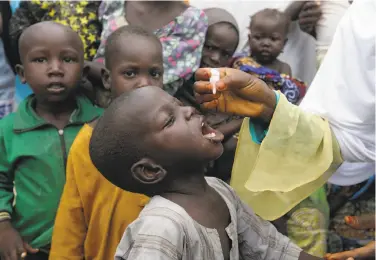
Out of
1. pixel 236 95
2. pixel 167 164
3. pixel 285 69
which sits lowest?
pixel 285 69

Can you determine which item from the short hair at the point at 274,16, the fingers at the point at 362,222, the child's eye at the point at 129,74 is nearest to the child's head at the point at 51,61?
the child's eye at the point at 129,74

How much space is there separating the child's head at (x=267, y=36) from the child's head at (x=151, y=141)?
5.39ft

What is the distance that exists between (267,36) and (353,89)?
3.86ft

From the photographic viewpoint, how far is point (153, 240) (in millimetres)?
1241

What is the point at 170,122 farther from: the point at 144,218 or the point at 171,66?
the point at 171,66

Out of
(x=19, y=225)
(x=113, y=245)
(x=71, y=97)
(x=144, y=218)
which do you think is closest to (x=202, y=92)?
(x=144, y=218)

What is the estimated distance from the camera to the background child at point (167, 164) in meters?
1.33

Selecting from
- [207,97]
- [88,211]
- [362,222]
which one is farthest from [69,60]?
[362,222]

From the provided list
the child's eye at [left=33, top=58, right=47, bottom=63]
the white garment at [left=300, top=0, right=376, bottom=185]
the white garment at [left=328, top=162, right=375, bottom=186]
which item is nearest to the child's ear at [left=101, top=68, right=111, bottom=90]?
the child's eye at [left=33, top=58, right=47, bottom=63]

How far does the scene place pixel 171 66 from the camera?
2443 millimetres

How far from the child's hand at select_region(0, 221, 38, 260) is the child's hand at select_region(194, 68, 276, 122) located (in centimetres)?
94

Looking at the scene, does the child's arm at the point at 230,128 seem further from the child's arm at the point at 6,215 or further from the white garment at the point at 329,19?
the child's arm at the point at 6,215

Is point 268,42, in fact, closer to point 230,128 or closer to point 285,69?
point 285,69

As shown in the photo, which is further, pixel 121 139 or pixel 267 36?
pixel 267 36
